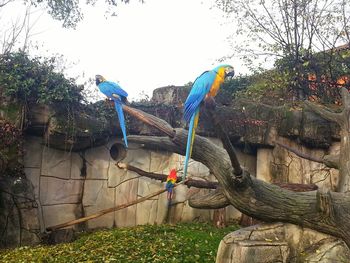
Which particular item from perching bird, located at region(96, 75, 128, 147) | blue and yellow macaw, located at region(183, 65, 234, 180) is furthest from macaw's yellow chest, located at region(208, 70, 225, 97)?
perching bird, located at region(96, 75, 128, 147)

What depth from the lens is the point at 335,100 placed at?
791 centimetres

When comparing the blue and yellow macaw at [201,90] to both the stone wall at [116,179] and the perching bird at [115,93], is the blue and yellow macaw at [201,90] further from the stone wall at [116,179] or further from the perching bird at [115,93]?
the stone wall at [116,179]

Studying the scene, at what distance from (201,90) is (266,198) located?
131 centimetres

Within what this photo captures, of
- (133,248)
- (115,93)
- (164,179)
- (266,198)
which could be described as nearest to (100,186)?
(164,179)

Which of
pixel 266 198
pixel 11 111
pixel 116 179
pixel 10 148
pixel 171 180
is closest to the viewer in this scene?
pixel 266 198

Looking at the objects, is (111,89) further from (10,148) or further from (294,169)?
(294,169)

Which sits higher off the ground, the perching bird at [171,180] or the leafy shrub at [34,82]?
the leafy shrub at [34,82]

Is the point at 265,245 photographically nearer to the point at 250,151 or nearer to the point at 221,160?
the point at 221,160

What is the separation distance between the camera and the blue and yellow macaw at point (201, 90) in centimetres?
270

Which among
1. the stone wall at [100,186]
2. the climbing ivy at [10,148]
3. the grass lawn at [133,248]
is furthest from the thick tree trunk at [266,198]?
the stone wall at [100,186]

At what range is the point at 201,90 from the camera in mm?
2689

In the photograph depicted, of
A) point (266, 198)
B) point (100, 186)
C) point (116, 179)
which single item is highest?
point (266, 198)

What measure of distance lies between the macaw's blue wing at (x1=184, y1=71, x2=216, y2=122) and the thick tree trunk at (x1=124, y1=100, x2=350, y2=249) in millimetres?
449

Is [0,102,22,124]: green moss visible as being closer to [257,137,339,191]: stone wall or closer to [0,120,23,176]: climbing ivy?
[0,120,23,176]: climbing ivy
